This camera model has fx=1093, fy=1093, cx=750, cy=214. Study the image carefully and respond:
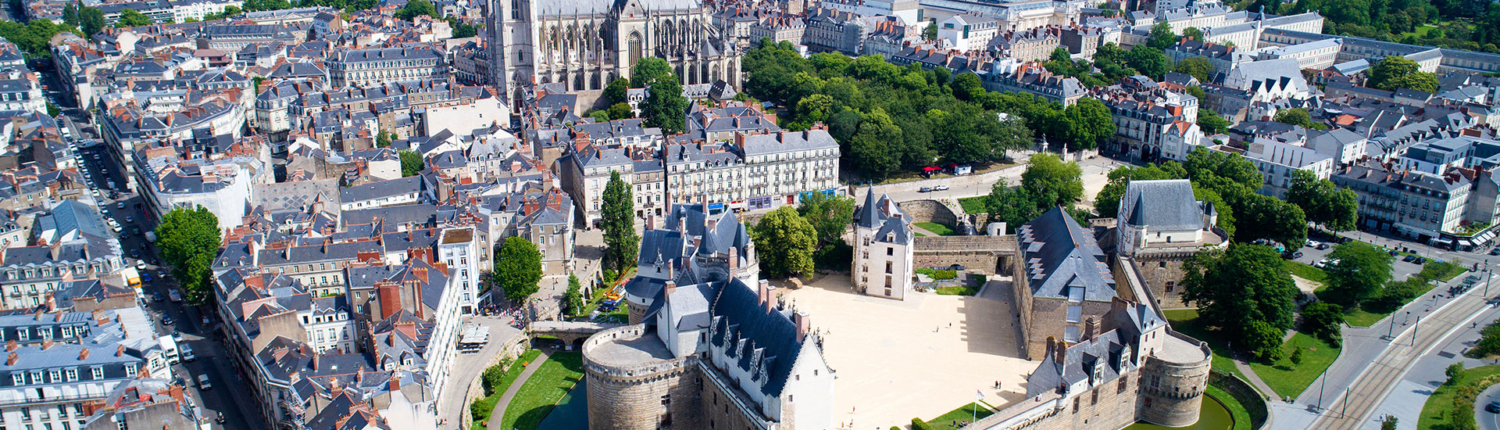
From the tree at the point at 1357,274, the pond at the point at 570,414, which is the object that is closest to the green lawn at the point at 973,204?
the tree at the point at 1357,274

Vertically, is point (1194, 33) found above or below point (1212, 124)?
above

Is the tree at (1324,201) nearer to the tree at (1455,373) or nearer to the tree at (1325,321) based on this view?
the tree at (1325,321)

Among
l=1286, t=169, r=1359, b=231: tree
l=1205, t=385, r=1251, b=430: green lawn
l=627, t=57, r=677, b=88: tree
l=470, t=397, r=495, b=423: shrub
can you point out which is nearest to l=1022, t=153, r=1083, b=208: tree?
l=1286, t=169, r=1359, b=231: tree

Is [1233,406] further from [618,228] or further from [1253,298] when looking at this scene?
[618,228]

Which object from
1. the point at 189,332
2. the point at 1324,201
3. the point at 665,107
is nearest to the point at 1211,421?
the point at 1324,201

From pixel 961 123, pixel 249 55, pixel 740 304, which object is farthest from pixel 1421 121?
pixel 249 55

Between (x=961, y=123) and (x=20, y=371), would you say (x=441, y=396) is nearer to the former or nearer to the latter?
(x=20, y=371)
